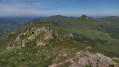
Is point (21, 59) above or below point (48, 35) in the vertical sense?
below

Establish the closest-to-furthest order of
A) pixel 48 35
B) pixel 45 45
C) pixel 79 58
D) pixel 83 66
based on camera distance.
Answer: pixel 83 66
pixel 79 58
pixel 45 45
pixel 48 35

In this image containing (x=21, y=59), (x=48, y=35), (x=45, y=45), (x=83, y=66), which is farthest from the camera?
(x=48, y=35)

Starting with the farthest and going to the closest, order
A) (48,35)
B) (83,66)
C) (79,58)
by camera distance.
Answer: (48,35) → (79,58) → (83,66)

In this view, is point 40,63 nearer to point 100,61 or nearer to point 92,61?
point 92,61

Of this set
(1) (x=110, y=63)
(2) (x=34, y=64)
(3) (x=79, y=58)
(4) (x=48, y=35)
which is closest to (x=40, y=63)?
(2) (x=34, y=64)

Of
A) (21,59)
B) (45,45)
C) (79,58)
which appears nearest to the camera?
(79,58)

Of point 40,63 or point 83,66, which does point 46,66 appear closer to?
point 40,63

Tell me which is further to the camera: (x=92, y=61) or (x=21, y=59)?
(x=21, y=59)

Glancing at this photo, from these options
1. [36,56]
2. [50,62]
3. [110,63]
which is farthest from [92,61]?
[36,56]

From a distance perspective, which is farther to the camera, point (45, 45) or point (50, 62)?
point (45, 45)
